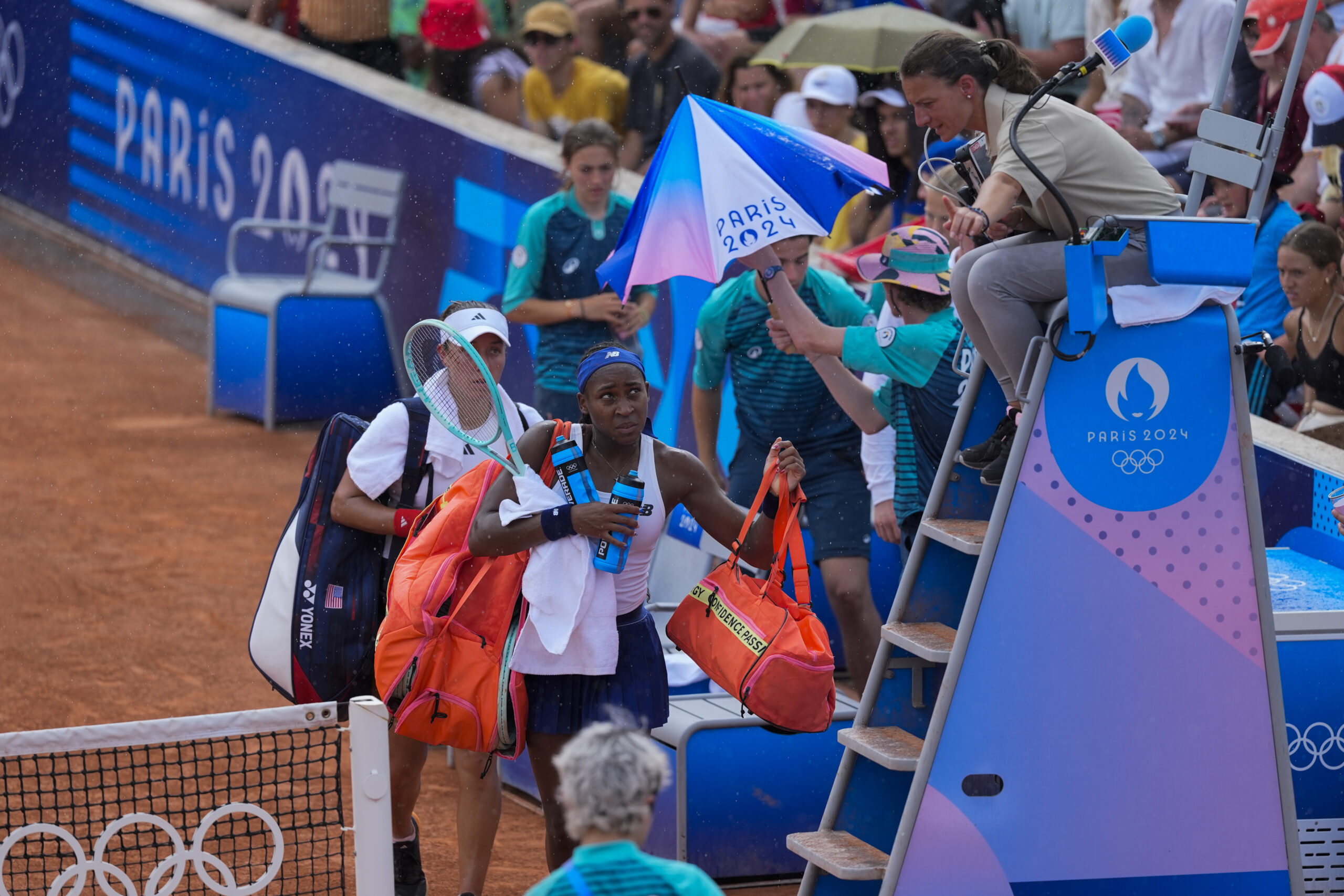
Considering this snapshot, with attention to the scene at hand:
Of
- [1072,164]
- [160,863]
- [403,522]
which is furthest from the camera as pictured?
[403,522]

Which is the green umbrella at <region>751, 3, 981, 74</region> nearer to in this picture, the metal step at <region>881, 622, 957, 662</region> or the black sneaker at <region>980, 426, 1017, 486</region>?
the black sneaker at <region>980, 426, 1017, 486</region>

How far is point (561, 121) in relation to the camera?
1220 centimetres

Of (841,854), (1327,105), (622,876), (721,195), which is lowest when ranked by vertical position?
(841,854)

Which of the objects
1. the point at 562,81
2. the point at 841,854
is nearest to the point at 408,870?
the point at 841,854

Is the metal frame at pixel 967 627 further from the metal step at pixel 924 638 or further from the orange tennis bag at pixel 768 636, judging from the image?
the orange tennis bag at pixel 768 636

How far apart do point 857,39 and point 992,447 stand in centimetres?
634

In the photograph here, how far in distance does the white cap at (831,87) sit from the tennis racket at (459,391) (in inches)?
194

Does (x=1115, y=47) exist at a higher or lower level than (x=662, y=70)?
higher

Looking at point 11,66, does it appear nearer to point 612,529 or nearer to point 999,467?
point 612,529

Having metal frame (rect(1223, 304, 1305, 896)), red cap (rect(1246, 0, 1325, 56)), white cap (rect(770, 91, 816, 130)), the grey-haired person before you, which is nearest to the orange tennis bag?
metal frame (rect(1223, 304, 1305, 896))

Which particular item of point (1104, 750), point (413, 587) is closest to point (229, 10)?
point (413, 587)

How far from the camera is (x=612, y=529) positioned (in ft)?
14.9

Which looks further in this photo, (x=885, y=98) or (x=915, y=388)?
(x=885, y=98)

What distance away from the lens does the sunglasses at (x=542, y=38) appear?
11688mm
